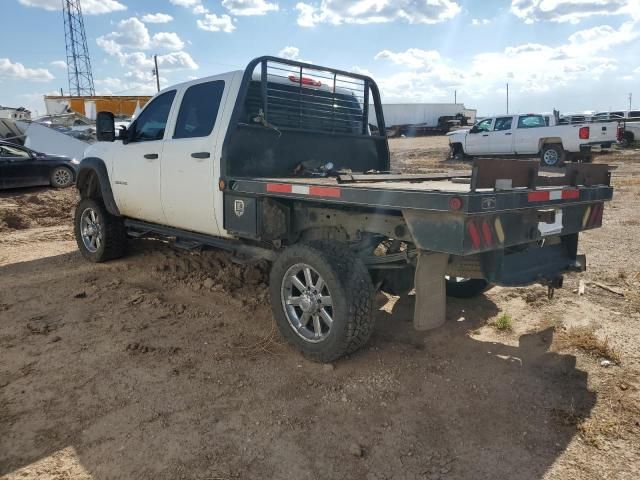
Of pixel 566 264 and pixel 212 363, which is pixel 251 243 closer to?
pixel 212 363

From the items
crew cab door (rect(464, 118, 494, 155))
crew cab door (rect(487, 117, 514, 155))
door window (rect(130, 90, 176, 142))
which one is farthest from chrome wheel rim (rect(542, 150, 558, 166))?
door window (rect(130, 90, 176, 142))

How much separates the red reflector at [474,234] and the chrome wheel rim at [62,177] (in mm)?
12762

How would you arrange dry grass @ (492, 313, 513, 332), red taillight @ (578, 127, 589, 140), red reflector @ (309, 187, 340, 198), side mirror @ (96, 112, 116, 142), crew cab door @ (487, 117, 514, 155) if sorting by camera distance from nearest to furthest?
1. red reflector @ (309, 187, 340, 198)
2. dry grass @ (492, 313, 513, 332)
3. side mirror @ (96, 112, 116, 142)
4. red taillight @ (578, 127, 589, 140)
5. crew cab door @ (487, 117, 514, 155)

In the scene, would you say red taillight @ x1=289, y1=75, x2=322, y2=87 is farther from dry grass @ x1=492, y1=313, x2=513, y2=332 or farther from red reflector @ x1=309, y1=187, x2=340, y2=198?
dry grass @ x1=492, y1=313, x2=513, y2=332

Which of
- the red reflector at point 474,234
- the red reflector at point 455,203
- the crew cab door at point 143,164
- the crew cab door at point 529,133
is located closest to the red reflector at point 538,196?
the red reflector at point 474,234

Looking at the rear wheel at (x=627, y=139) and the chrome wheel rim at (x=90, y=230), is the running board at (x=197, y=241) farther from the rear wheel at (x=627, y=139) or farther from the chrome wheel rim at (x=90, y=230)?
the rear wheel at (x=627, y=139)

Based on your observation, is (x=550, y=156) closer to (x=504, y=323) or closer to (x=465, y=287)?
(x=465, y=287)

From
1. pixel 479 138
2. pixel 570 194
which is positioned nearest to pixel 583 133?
pixel 479 138

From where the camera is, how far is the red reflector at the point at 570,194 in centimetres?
344

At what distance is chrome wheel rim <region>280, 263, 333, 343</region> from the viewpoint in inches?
143

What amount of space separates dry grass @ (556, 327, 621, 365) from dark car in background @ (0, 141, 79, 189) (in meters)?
11.3

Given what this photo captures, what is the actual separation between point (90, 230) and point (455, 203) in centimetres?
514

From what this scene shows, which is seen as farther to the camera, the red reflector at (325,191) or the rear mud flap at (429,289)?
the red reflector at (325,191)

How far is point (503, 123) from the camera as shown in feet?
60.1
